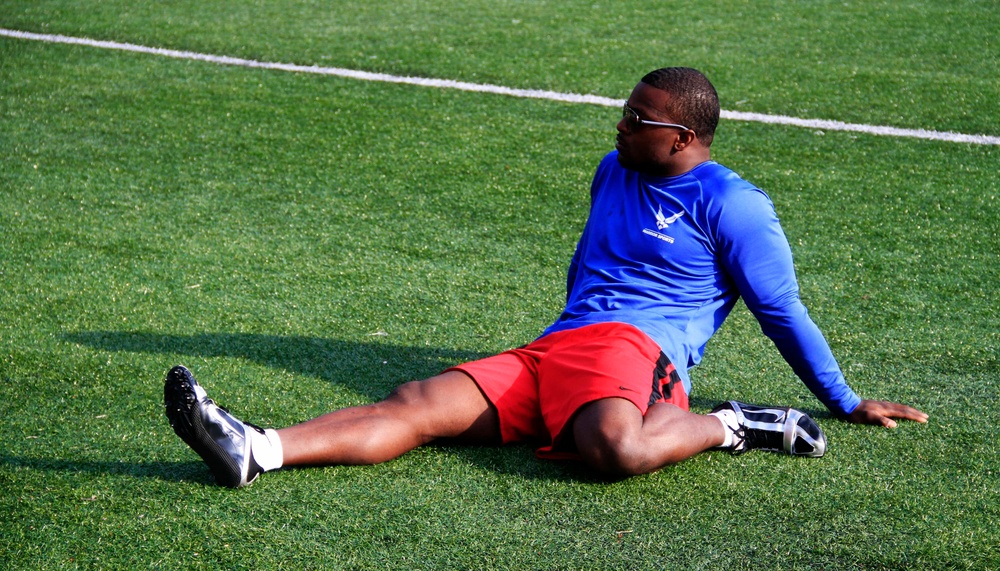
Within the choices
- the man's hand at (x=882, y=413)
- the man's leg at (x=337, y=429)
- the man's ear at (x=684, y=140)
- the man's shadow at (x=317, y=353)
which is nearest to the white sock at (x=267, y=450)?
the man's leg at (x=337, y=429)

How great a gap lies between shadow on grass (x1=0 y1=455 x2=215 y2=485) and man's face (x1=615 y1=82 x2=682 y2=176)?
73.0 inches

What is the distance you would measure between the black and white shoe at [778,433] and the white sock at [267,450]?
1.55 m

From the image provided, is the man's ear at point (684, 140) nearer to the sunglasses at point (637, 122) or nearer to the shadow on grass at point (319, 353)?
the sunglasses at point (637, 122)

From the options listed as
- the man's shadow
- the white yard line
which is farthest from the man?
the white yard line

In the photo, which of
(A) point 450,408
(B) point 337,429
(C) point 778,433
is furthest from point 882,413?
(B) point 337,429

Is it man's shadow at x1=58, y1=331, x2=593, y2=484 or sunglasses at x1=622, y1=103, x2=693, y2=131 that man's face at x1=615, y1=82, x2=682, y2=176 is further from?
man's shadow at x1=58, y1=331, x2=593, y2=484

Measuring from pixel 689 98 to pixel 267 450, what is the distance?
1.90m

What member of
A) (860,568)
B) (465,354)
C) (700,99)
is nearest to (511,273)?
(465,354)

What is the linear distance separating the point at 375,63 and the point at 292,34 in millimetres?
1394

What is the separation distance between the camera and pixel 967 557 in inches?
123

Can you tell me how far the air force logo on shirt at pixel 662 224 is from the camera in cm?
381

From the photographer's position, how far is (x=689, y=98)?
12.5 ft

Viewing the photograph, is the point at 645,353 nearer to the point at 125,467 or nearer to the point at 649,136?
the point at 649,136

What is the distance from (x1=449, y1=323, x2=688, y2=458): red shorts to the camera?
3.56m
